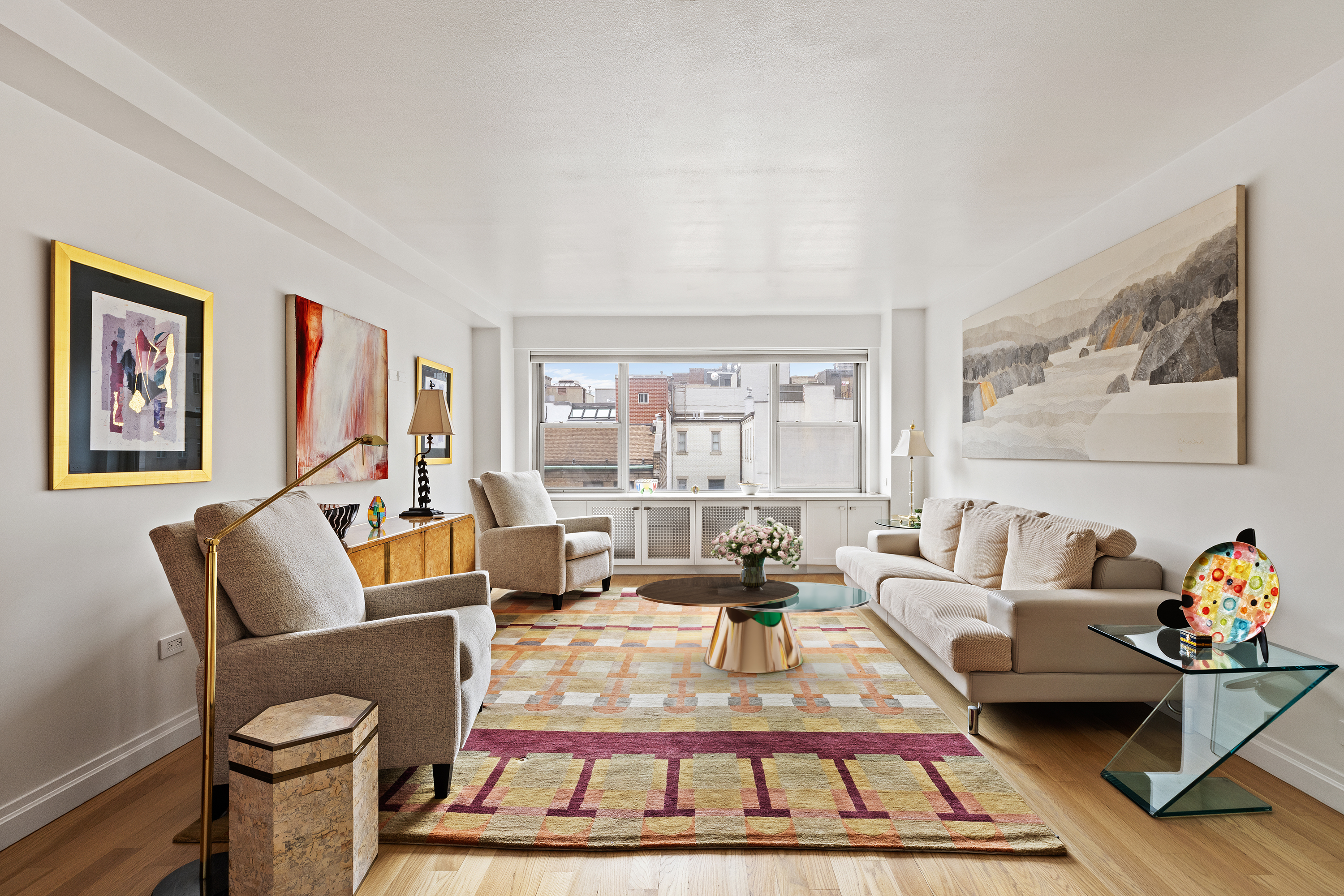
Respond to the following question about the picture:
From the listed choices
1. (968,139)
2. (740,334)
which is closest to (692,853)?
(968,139)

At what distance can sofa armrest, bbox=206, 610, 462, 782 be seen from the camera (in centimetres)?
214

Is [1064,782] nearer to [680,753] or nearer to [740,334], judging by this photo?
[680,753]

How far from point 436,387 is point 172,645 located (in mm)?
3024

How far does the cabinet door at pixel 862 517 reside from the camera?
6.43 m

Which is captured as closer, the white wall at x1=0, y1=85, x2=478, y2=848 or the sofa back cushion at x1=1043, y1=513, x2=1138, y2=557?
the white wall at x1=0, y1=85, x2=478, y2=848

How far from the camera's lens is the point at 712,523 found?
257 inches

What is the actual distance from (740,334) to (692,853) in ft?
17.0

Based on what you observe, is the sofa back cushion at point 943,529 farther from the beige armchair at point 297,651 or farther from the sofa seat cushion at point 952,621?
the beige armchair at point 297,651

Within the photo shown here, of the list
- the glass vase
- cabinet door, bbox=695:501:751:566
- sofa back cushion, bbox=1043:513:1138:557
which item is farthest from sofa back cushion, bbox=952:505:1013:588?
cabinet door, bbox=695:501:751:566

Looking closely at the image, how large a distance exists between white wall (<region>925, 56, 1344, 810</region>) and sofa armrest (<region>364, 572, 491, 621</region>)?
Result: 295 centimetres

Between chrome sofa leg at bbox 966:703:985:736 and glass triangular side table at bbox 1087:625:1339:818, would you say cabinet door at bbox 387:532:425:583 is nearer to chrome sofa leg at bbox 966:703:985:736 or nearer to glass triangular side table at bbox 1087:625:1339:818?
chrome sofa leg at bbox 966:703:985:736

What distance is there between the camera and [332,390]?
396cm

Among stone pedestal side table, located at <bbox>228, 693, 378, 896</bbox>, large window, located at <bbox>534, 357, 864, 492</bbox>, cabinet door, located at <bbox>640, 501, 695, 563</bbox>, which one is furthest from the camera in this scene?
large window, located at <bbox>534, 357, 864, 492</bbox>

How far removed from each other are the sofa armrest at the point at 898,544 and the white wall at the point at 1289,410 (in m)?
1.97
